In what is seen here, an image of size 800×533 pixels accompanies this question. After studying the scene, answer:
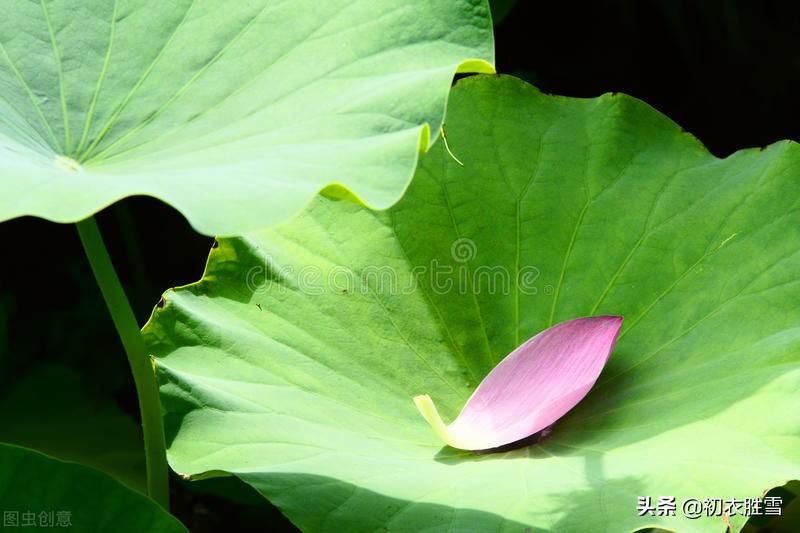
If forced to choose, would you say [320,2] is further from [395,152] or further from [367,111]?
[395,152]

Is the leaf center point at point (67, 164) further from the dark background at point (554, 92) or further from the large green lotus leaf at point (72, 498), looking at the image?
the dark background at point (554, 92)

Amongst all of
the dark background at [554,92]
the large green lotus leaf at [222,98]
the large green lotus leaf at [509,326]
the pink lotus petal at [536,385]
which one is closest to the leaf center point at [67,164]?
the large green lotus leaf at [222,98]

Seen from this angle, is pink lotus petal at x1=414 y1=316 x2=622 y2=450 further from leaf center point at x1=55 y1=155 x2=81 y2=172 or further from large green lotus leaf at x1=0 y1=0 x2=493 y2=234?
leaf center point at x1=55 y1=155 x2=81 y2=172

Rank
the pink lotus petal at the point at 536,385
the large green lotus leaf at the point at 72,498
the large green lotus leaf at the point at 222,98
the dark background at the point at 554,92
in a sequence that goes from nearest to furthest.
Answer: the large green lotus leaf at the point at 222,98 < the large green lotus leaf at the point at 72,498 < the pink lotus petal at the point at 536,385 < the dark background at the point at 554,92

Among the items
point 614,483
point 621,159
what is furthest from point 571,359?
point 621,159

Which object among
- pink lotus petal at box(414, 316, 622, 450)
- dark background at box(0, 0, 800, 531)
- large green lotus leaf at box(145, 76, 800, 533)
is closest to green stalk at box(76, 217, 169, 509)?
large green lotus leaf at box(145, 76, 800, 533)

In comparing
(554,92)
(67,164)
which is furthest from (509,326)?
(554,92)
